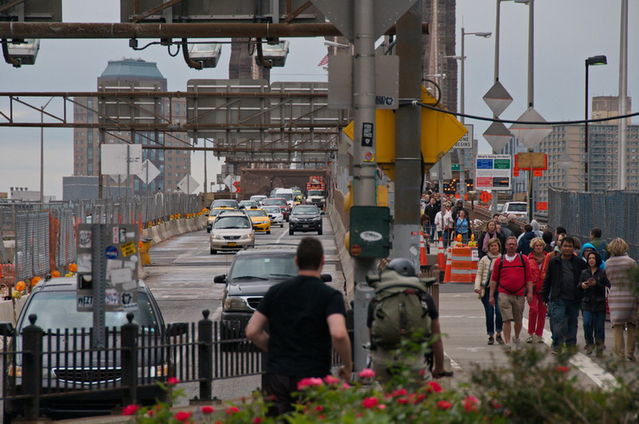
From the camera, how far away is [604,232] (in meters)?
27.6

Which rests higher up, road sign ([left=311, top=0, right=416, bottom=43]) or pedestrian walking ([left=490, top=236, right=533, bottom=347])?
road sign ([left=311, top=0, right=416, bottom=43])

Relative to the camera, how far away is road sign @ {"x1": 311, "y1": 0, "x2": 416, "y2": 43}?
11625 mm

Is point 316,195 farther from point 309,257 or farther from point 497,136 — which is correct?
point 309,257

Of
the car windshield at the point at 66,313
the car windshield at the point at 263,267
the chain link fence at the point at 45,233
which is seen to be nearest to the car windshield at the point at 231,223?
the chain link fence at the point at 45,233

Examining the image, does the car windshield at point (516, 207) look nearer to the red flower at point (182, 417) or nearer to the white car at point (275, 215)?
the white car at point (275, 215)

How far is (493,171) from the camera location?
122ft

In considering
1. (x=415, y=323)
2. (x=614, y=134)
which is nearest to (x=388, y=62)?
(x=415, y=323)

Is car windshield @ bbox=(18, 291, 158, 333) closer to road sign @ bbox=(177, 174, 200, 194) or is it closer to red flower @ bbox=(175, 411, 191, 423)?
red flower @ bbox=(175, 411, 191, 423)

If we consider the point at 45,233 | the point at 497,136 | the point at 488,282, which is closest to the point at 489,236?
the point at 497,136

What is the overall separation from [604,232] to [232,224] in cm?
2419

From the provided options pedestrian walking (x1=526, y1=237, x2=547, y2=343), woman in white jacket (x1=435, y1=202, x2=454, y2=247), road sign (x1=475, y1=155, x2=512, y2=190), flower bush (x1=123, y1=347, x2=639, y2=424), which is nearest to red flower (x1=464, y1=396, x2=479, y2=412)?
flower bush (x1=123, y1=347, x2=639, y2=424)

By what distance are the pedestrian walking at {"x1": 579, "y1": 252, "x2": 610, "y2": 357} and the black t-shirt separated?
10356 mm

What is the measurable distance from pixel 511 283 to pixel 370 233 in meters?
7.01

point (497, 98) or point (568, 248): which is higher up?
point (497, 98)
